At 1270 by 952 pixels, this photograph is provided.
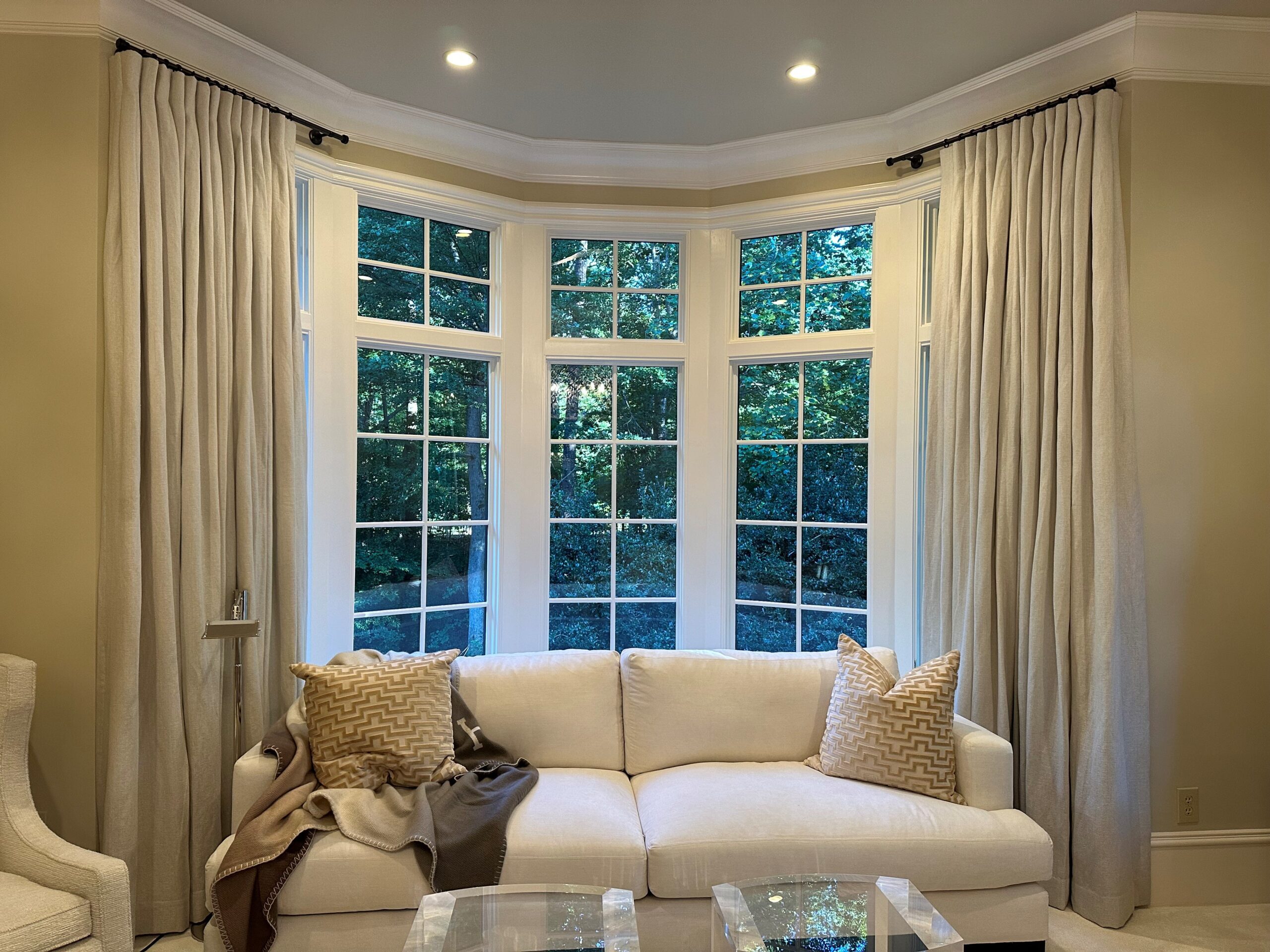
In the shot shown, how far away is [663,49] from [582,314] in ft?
4.40

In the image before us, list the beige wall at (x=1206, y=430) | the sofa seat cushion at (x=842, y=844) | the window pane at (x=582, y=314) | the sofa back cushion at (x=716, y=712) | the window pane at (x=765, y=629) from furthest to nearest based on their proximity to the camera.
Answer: the window pane at (x=582, y=314) < the window pane at (x=765, y=629) < the sofa back cushion at (x=716, y=712) < the beige wall at (x=1206, y=430) < the sofa seat cushion at (x=842, y=844)

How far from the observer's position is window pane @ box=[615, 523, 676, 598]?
4.21 m

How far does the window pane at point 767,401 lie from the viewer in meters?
4.08

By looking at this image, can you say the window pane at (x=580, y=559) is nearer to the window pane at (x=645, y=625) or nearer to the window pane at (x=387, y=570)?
the window pane at (x=645, y=625)

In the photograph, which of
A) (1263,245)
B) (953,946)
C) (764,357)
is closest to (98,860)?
(953,946)

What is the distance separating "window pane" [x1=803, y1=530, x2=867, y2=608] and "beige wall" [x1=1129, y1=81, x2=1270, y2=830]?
122cm

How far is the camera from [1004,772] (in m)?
2.65

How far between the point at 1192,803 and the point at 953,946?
64.9 inches

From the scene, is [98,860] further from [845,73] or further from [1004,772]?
[845,73]

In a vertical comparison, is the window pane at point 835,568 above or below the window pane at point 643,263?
below

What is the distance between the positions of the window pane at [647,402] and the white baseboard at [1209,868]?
2.56m

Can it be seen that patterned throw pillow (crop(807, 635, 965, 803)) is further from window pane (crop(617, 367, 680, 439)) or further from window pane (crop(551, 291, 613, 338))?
window pane (crop(551, 291, 613, 338))

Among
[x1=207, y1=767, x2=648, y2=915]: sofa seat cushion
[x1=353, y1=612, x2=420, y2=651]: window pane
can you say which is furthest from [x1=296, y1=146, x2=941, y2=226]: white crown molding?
[x1=207, y1=767, x2=648, y2=915]: sofa seat cushion

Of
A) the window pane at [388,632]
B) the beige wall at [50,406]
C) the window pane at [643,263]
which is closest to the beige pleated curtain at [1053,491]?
the window pane at [643,263]
